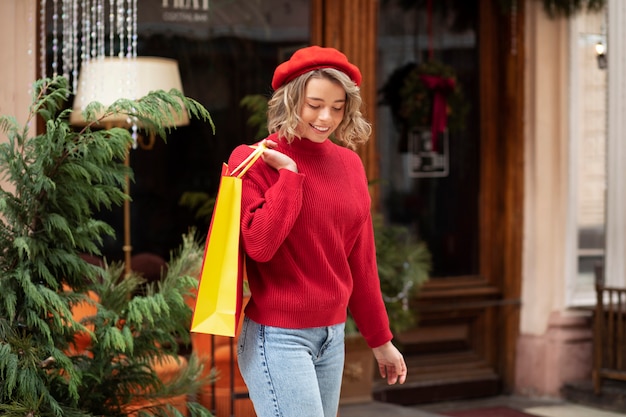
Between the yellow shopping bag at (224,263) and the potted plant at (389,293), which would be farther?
the potted plant at (389,293)

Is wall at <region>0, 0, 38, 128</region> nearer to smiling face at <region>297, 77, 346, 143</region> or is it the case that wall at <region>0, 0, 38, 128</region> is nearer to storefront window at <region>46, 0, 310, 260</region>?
storefront window at <region>46, 0, 310, 260</region>

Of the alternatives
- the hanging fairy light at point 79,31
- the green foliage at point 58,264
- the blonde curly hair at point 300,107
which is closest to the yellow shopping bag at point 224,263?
the blonde curly hair at point 300,107

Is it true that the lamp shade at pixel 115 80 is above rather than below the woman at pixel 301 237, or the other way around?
above

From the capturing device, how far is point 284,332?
289 cm

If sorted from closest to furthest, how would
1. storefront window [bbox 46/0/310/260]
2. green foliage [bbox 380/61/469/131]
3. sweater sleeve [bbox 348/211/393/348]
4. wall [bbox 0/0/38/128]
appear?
sweater sleeve [bbox 348/211/393/348] < wall [bbox 0/0/38/128] < storefront window [bbox 46/0/310/260] < green foliage [bbox 380/61/469/131]

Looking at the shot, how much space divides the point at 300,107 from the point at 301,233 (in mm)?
341

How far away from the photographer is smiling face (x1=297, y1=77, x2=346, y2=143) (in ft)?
9.59

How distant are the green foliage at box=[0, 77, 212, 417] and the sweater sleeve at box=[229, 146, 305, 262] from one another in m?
Result: 0.84

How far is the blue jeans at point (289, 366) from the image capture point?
112 inches

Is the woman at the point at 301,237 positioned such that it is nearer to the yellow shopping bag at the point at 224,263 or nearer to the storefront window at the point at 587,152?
the yellow shopping bag at the point at 224,263

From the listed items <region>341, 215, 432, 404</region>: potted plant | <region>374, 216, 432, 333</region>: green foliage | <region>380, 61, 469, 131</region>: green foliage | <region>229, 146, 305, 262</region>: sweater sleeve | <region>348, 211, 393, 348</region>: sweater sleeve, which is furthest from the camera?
<region>380, 61, 469, 131</region>: green foliage

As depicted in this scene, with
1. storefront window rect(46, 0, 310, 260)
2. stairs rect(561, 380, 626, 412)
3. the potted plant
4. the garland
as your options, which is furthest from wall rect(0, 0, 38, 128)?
stairs rect(561, 380, 626, 412)

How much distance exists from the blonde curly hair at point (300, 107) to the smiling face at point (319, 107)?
1cm

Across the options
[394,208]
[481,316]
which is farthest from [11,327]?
[481,316]
